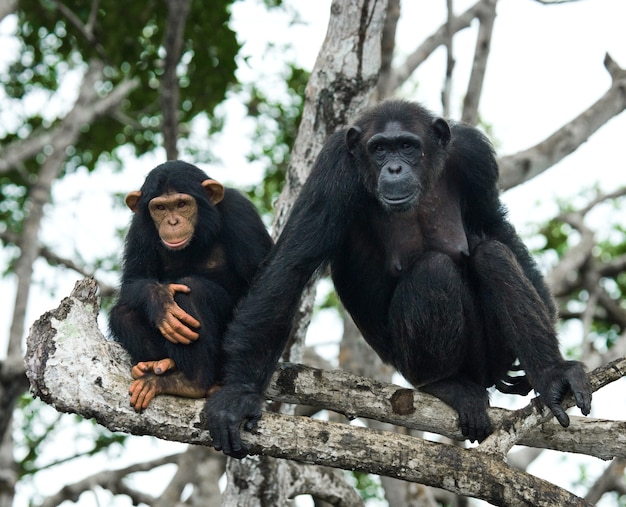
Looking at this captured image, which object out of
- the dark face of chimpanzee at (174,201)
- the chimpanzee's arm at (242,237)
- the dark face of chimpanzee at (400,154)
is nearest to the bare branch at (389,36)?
the dark face of chimpanzee at (400,154)

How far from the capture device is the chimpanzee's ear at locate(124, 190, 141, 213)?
6.27m

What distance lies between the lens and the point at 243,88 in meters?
13.5

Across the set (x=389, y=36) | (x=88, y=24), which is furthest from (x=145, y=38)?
(x=389, y=36)

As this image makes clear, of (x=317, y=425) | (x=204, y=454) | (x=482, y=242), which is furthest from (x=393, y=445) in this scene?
(x=204, y=454)

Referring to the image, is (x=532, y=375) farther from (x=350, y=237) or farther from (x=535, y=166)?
(x=535, y=166)

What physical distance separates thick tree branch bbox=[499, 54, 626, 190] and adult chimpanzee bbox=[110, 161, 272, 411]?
4165mm

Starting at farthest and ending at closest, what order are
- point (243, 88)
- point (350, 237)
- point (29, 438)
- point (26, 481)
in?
1. point (29, 438)
2. point (26, 481)
3. point (243, 88)
4. point (350, 237)

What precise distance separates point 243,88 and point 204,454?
212 inches

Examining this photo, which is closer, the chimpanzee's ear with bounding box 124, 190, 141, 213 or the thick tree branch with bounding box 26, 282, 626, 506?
the thick tree branch with bounding box 26, 282, 626, 506

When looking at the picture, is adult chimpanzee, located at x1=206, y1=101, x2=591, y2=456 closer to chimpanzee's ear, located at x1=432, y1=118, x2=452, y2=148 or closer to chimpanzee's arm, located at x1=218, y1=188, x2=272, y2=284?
chimpanzee's ear, located at x1=432, y1=118, x2=452, y2=148

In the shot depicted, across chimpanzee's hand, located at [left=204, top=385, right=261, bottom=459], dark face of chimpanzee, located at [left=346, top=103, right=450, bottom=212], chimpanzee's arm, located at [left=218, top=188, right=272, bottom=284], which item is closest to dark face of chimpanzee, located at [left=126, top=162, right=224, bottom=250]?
chimpanzee's arm, located at [left=218, top=188, right=272, bottom=284]

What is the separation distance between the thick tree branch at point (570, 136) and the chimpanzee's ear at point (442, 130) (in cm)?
334

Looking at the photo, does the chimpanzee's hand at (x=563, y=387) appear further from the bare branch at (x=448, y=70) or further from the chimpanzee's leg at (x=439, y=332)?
the bare branch at (x=448, y=70)

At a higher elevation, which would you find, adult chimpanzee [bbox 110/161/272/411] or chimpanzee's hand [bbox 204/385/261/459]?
adult chimpanzee [bbox 110/161/272/411]
